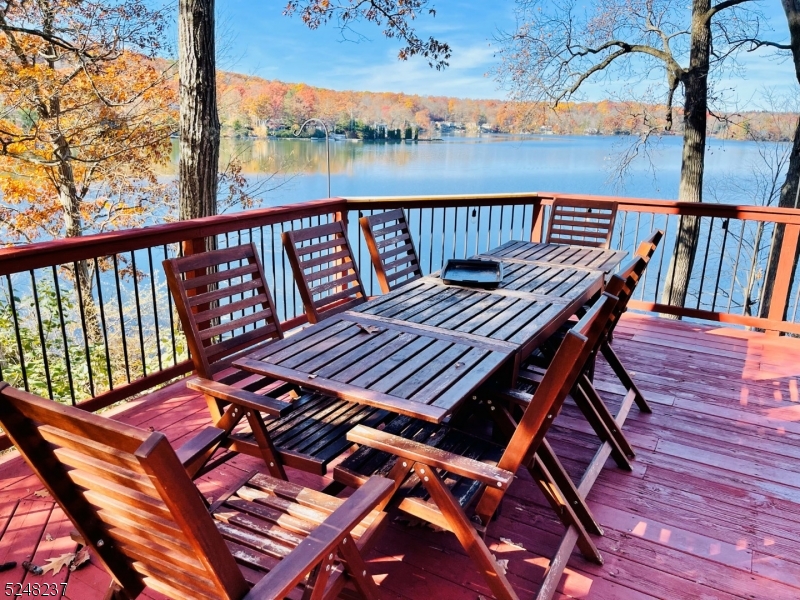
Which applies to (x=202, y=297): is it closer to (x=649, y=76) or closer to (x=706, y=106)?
(x=706, y=106)

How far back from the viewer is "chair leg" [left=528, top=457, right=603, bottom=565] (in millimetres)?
2016

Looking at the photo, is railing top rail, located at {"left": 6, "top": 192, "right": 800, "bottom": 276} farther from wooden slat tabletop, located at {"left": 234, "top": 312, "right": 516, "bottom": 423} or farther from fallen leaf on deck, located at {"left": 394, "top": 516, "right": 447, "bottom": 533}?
fallen leaf on deck, located at {"left": 394, "top": 516, "right": 447, "bottom": 533}

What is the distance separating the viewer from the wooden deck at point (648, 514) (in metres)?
2.01

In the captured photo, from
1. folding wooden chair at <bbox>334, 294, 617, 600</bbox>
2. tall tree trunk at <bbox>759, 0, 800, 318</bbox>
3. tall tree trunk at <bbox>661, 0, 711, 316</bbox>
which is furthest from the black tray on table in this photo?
tall tree trunk at <bbox>759, 0, 800, 318</bbox>

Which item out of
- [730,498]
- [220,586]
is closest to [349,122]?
[730,498]

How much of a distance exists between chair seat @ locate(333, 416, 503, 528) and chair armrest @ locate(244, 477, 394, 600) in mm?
361

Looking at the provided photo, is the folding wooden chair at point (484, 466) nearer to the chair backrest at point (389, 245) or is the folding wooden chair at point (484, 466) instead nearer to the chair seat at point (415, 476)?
the chair seat at point (415, 476)

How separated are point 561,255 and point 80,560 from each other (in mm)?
3323

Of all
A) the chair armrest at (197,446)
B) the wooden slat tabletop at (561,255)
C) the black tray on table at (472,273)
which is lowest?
the chair armrest at (197,446)

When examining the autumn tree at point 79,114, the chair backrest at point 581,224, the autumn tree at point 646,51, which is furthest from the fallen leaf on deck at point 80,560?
the autumn tree at point 646,51

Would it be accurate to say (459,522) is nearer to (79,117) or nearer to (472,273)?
(472,273)

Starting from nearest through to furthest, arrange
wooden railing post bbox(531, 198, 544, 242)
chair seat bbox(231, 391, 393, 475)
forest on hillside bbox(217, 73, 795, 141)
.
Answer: chair seat bbox(231, 391, 393, 475)
wooden railing post bbox(531, 198, 544, 242)
forest on hillside bbox(217, 73, 795, 141)

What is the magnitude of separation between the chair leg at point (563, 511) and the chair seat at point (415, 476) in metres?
0.17

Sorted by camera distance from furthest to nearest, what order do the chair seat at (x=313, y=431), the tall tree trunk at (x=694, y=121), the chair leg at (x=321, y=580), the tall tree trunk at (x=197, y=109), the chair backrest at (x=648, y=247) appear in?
the tall tree trunk at (x=694, y=121) → the tall tree trunk at (x=197, y=109) → the chair backrest at (x=648, y=247) → the chair seat at (x=313, y=431) → the chair leg at (x=321, y=580)
